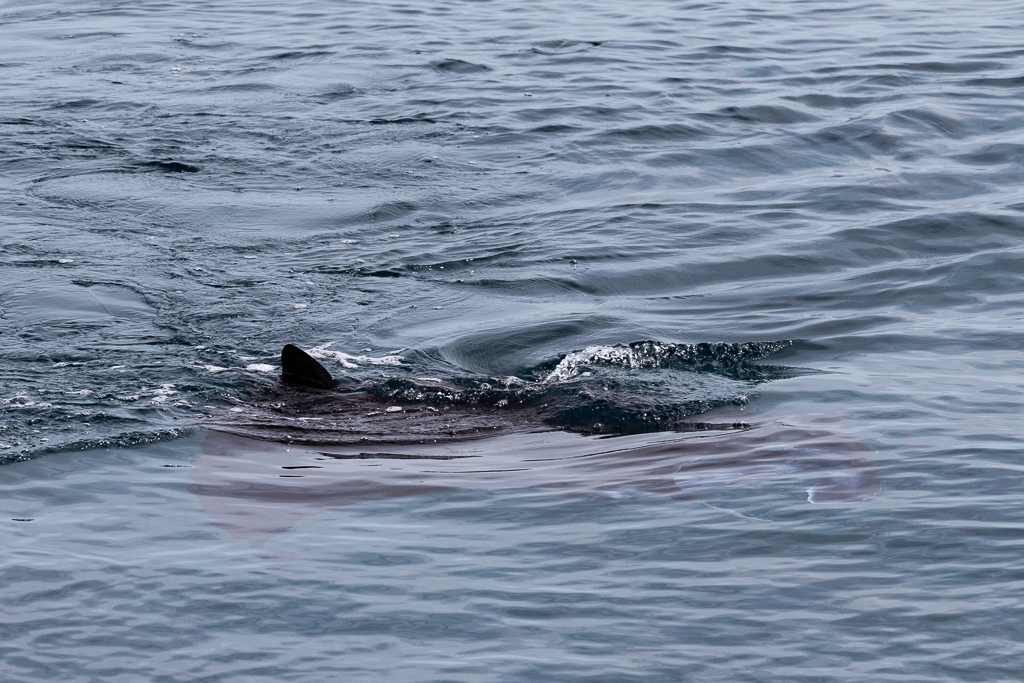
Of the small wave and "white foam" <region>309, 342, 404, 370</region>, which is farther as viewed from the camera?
"white foam" <region>309, 342, 404, 370</region>

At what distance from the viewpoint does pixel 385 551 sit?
5.34 m

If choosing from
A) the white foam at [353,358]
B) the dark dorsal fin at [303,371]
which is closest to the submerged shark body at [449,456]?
the dark dorsal fin at [303,371]

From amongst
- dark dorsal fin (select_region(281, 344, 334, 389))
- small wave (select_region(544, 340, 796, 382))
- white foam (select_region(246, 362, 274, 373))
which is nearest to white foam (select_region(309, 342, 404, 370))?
white foam (select_region(246, 362, 274, 373))

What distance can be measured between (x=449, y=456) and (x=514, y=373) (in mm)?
1523

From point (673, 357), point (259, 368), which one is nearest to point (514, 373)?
point (673, 357)

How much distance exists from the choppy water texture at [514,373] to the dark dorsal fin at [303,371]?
0.12 m

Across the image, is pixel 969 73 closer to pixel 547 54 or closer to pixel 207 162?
pixel 547 54

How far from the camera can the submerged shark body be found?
19.1 ft

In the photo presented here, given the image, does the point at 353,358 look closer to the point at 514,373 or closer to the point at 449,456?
the point at 514,373

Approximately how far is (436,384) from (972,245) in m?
5.11

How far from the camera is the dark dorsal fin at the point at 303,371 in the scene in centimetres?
683

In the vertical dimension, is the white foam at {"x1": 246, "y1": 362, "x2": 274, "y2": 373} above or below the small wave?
above

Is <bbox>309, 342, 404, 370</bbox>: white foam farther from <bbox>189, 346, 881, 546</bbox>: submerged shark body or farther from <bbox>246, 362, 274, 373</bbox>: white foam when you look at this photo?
<bbox>189, 346, 881, 546</bbox>: submerged shark body

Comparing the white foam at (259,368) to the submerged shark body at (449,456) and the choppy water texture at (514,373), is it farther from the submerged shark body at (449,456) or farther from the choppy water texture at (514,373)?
the submerged shark body at (449,456)
